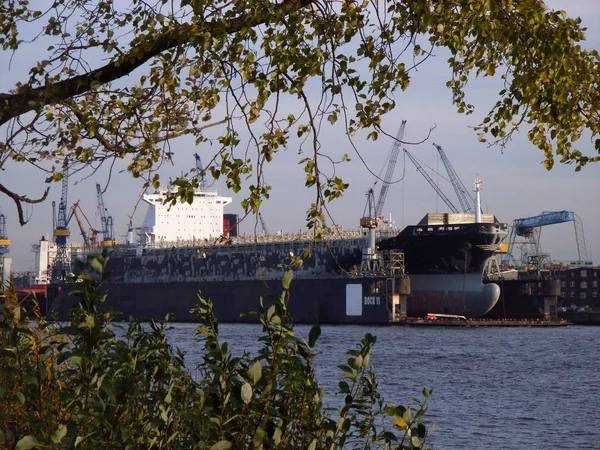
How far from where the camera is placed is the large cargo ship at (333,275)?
7612 centimetres

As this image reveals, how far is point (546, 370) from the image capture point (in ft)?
135

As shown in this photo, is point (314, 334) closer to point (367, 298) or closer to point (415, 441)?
point (415, 441)

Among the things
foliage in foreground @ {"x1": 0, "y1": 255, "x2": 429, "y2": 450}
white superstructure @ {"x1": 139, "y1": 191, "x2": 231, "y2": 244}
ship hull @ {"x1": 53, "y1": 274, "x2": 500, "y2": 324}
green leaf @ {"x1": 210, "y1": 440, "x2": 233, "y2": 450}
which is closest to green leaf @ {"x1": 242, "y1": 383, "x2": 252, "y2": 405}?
foliage in foreground @ {"x1": 0, "y1": 255, "x2": 429, "y2": 450}

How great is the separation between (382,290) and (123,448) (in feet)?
235

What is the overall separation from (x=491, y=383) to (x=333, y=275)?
150ft

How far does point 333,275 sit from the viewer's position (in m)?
81.1

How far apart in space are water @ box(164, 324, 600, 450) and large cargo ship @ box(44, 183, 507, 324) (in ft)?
45.0

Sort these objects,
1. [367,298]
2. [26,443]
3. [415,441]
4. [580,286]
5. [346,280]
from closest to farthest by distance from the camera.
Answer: [26,443] → [415,441] → [367,298] → [346,280] → [580,286]

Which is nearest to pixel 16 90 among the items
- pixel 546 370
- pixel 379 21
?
pixel 379 21

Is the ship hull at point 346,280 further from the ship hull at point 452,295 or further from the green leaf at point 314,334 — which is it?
the green leaf at point 314,334

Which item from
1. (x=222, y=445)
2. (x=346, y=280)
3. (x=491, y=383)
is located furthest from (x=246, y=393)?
(x=346, y=280)

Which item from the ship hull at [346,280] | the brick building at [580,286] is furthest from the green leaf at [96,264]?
the brick building at [580,286]

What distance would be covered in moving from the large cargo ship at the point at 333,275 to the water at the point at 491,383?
45.0ft

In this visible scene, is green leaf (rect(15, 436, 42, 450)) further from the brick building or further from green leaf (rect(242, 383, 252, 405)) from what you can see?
the brick building
